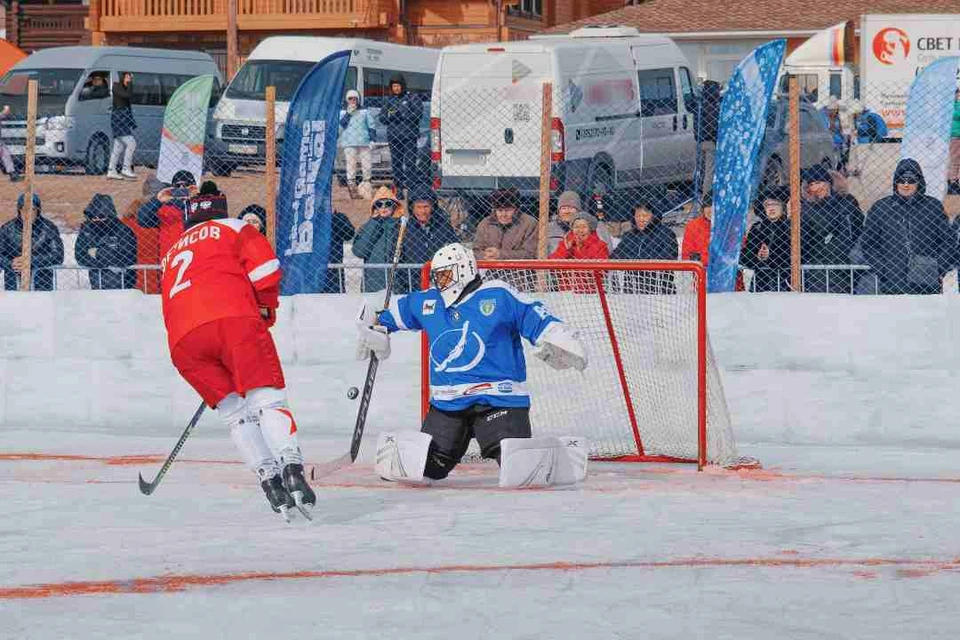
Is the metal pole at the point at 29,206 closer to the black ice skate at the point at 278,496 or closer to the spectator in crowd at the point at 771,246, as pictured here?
the spectator in crowd at the point at 771,246

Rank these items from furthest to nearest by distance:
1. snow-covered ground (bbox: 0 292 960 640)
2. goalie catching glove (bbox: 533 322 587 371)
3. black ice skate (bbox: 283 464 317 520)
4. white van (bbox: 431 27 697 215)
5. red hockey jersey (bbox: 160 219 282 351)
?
white van (bbox: 431 27 697 215) < goalie catching glove (bbox: 533 322 587 371) < red hockey jersey (bbox: 160 219 282 351) < black ice skate (bbox: 283 464 317 520) < snow-covered ground (bbox: 0 292 960 640)

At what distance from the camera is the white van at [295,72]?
24.6m

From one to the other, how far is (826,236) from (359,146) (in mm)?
5313

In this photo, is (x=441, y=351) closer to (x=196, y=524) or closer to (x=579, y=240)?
(x=196, y=524)

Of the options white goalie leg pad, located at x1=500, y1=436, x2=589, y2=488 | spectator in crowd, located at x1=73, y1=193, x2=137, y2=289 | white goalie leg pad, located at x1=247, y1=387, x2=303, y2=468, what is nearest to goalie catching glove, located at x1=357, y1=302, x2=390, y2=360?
white goalie leg pad, located at x1=500, y1=436, x2=589, y2=488

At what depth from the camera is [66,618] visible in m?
6.69

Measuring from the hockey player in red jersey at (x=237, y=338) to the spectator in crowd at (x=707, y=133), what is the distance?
5.58 meters

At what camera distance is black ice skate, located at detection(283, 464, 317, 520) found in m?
8.59

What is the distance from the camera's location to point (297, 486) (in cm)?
860

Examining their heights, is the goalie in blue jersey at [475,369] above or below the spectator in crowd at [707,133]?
below

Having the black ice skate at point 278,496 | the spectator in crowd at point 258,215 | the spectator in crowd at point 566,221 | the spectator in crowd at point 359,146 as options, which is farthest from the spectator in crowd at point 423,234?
the black ice skate at point 278,496

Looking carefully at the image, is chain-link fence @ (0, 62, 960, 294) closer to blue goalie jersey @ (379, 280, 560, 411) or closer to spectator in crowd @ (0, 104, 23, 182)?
spectator in crowd @ (0, 104, 23, 182)

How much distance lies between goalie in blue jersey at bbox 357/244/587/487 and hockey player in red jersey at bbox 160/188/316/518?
1194 mm

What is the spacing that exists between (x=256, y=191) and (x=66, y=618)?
8929 millimetres
